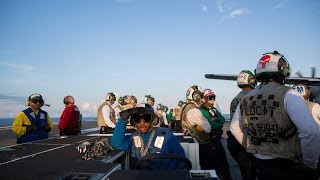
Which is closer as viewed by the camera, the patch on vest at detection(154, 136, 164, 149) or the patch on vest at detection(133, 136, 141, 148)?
the patch on vest at detection(154, 136, 164, 149)

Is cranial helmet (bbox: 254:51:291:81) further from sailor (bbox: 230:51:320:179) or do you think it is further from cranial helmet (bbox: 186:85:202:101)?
cranial helmet (bbox: 186:85:202:101)

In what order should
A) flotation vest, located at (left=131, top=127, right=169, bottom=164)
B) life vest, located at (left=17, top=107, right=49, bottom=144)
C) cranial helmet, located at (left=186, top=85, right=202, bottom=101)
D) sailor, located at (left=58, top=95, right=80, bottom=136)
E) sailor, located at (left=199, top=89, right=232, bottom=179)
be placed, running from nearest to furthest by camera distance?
flotation vest, located at (left=131, top=127, right=169, bottom=164) → sailor, located at (left=199, top=89, right=232, bottom=179) → life vest, located at (left=17, top=107, right=49, bottom=144) → cranial helmet, located at (left=186, top=85, right=202, bottom=101) → sailor, located at (left=58, top=95, right=80, bottom=136)

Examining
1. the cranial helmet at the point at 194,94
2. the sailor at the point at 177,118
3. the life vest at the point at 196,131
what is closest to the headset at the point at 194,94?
the cranial helmet at the point at 194,94

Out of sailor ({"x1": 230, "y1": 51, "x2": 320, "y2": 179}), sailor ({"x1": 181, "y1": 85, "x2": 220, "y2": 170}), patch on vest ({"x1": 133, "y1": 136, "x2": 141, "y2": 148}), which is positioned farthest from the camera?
sailor ({"x1": 181, "y1": 85, "x2": 220, "y2": 170})

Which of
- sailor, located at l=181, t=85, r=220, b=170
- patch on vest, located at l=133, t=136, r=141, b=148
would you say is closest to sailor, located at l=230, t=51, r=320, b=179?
patch on vest, located at l=133, t=136, r=141, b=148

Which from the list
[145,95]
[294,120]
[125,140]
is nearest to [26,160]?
[125,140]

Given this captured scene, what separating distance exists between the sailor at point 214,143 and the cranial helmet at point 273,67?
3.17 metres

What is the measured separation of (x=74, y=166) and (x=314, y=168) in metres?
2.31

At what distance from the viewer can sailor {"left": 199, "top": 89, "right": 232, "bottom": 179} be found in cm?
614

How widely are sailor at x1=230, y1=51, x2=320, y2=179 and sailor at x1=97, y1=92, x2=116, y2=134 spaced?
6.05 metres

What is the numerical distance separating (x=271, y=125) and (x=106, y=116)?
21.7 ft

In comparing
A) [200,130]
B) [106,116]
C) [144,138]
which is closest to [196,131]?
[200,130]

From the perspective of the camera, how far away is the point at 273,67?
324cm

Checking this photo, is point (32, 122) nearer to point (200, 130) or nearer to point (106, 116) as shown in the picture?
point (106, 116)
